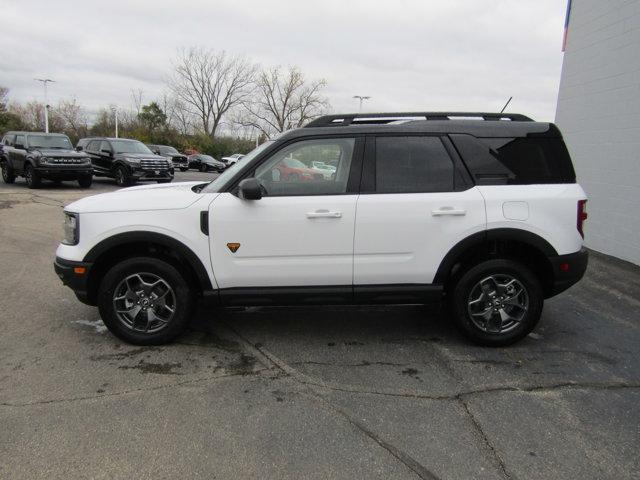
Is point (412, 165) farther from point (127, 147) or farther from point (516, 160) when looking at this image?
point (127, 147)

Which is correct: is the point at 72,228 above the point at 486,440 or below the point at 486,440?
above

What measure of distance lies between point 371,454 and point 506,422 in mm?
945

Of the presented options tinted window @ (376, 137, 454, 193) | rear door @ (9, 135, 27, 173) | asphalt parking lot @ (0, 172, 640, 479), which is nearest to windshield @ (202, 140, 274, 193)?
tinted window @ (376, 137, 454, 193)

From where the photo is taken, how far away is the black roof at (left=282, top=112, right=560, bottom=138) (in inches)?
159

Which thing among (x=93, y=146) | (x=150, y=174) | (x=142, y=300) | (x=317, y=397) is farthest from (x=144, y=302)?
(x=93, y=146)

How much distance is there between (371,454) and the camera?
2.67 m

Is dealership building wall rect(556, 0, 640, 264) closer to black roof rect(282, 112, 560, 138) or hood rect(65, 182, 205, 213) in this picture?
black roof rect(282, 112, 560, 138)

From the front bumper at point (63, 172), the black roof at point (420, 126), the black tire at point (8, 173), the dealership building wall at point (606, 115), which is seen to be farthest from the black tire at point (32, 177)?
the dealership building wall at point (606, 115)

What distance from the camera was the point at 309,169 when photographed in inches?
160

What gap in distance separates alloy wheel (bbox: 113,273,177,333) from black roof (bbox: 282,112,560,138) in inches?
64.5

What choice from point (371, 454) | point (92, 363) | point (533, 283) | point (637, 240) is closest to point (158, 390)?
point (92, 363)

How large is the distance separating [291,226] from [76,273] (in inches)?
70.4

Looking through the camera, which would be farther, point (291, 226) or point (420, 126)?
point (420, 126)

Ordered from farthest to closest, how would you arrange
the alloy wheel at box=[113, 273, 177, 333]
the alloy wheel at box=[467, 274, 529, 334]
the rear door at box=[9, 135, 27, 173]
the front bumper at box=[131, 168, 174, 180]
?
1. the front bumper at box=[131, 168, 174, 180]
2. the rear door at box=[9, 135, 27, 173]
3. the alloy wheel at box=[467, 274, 529, 334]
4. the alloy wheel at box=[113, 273, 177, 333]
